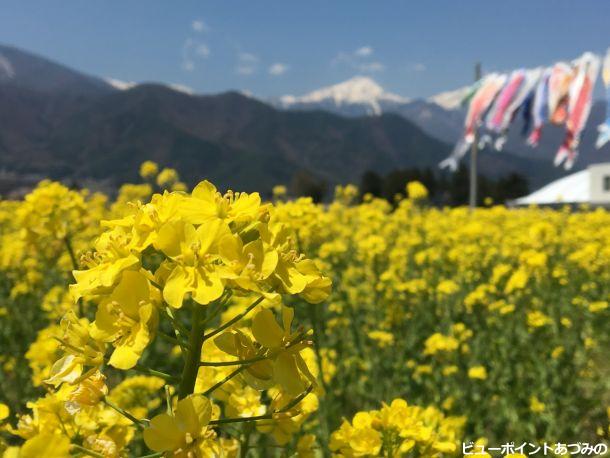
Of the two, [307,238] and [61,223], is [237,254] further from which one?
[61,223]

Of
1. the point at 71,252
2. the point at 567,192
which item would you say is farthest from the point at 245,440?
the point at 567,192

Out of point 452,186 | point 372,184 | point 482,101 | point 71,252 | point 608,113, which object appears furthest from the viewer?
point 372,184

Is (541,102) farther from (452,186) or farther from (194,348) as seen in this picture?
(452,186)

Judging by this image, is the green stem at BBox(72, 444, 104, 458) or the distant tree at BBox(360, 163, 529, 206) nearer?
the green stem at BBox(72, 444, 104, 458)

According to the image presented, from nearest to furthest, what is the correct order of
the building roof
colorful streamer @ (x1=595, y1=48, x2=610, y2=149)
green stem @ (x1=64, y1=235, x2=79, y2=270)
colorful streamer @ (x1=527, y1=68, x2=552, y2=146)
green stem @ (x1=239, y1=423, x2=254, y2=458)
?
green stem @ (x1=239, y1=423, x2=254, y2=458) < green stem @ (x1=64, y1=235, x2=79, y2=270) < colorful streamer @ (x1=595, y1=48, x2=610, y2=149) < colorful streamer @ (x1=527, y1=68, x2=552, y2=146) < the building roof

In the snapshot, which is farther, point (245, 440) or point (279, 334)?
point (245, 440)

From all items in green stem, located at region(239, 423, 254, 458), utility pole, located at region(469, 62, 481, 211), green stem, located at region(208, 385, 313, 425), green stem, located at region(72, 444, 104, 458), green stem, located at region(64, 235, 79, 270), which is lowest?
green stem, located at region(239, 423, 254, 458)

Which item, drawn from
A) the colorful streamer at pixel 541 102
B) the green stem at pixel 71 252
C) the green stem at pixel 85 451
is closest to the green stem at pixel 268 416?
the green stem at pixel 85 451

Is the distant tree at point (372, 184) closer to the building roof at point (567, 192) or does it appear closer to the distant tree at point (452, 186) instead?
the distant tree at point (452, 186)

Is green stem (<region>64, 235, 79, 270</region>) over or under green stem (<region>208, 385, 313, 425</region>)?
over

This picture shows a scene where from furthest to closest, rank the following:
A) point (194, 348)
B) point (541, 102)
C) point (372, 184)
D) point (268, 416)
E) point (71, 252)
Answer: point (372, 184) < point (541, 102) < point (71, 252) < point (268, 416) < point (194, 348)

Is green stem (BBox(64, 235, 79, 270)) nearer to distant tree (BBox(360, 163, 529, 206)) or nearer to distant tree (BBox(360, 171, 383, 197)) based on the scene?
distant tree (BBox(360, 163, 529, 206))

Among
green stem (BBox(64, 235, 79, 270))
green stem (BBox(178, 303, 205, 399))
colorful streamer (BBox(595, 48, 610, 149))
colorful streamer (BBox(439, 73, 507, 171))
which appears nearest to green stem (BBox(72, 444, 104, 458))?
green stem (BBox(178, 303, 205, 399))

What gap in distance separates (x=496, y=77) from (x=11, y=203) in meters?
12.4
